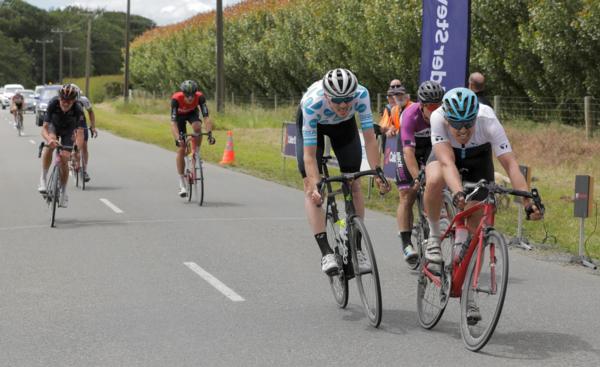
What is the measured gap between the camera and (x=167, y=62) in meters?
65.9

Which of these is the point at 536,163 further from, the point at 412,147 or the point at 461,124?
the point at 461,124

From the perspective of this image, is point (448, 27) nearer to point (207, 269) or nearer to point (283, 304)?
point (207, 269)

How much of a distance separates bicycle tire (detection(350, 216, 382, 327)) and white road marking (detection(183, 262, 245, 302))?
1.25 meters

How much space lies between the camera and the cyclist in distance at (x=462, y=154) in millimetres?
6438

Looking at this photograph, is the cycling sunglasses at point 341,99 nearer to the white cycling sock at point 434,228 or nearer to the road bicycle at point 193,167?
the white cycling sock at point 434,228

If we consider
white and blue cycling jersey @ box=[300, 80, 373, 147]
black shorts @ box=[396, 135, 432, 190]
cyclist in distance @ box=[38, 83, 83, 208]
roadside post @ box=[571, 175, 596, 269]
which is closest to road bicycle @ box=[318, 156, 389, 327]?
white and blue cycling jersey @ box=[300, 80, 373, 147]

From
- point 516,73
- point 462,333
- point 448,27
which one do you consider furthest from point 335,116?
point 516,73

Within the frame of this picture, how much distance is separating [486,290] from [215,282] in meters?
3.25

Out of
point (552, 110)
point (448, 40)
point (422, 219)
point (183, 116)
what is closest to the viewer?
point (422, 219)

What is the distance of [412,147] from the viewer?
866 cm

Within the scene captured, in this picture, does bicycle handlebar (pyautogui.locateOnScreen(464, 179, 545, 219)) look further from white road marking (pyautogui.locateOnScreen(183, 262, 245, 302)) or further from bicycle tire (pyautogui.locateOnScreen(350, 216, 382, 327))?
white road marking (pyautogui.locateOnScreen(183, 262, 245, 302))

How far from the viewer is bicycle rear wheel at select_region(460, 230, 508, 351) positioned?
596 centimetres

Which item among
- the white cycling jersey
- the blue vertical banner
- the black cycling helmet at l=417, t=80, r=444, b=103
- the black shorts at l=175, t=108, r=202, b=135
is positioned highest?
the blue vertical banner

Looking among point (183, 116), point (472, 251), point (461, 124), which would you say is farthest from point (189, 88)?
point (472, 251)
